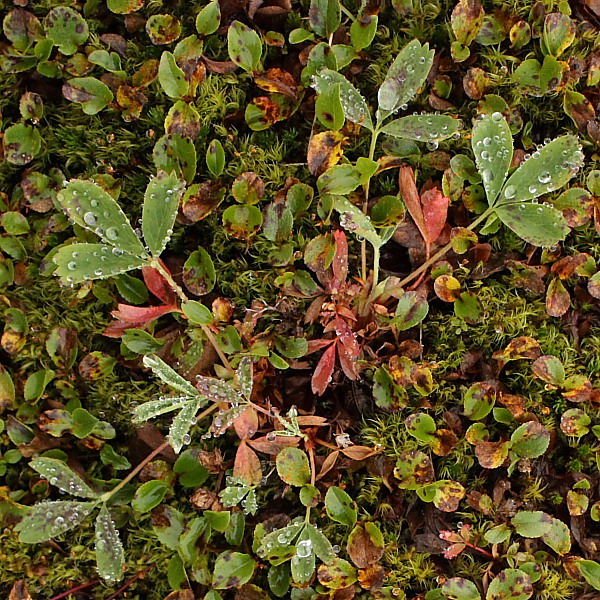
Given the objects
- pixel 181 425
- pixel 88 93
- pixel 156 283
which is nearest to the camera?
pixel 181 425

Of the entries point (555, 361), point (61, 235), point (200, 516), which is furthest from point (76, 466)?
point (555, 361)

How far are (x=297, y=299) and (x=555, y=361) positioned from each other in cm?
73

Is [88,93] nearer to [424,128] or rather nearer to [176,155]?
[176,155]

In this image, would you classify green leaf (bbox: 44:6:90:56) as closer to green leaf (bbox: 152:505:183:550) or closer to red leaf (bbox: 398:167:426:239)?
red leaf (bbox: 398:167:426:239)

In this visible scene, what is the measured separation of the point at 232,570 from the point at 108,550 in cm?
34

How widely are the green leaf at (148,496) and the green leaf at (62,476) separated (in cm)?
13

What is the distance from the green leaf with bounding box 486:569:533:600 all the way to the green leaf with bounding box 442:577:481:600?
0.12 feet

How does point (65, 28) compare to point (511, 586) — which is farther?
point (65, 28)

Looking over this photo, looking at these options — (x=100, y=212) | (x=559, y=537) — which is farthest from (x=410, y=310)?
(x=100, y=212)

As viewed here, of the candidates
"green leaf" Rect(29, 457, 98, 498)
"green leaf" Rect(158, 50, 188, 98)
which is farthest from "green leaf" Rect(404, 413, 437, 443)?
"green leaf" Rect(158, 50, 188, 98)

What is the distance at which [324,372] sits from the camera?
1.73 m

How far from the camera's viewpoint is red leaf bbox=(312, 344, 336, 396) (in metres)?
1.72

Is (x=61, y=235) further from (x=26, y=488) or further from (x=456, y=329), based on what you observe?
(x=456, y=329)

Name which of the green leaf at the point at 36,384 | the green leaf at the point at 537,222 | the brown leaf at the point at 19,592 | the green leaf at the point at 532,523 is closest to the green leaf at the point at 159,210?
the green leaf at the point at 36,384
